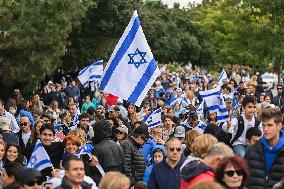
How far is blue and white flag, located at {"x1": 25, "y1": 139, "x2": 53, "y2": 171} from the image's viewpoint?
961 cm

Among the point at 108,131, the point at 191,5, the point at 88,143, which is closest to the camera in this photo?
the point at 108,131

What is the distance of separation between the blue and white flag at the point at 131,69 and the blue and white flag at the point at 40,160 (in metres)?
3.15

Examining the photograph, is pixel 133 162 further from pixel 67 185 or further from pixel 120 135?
pixel 67 185

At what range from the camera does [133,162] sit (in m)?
11.8

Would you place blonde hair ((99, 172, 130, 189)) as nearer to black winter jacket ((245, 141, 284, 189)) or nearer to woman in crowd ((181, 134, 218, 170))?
woman in crowd ((181, 134, 218, 170))

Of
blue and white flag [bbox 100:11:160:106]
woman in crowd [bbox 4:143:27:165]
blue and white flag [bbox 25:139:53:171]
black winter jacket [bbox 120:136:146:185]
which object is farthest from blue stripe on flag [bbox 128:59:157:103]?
blue and white flag [bbox 25:139:53:171]

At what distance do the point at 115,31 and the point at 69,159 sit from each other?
2879cm

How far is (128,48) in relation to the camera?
516 inches

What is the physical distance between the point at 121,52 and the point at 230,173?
6457 millimetres

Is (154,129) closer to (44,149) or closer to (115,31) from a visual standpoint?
(44,149)

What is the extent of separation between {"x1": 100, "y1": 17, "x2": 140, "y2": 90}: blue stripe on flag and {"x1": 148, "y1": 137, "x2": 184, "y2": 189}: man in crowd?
403 cm

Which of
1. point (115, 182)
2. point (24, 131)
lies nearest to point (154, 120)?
point (24, 131)

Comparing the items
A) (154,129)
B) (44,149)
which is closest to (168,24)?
(154,129)

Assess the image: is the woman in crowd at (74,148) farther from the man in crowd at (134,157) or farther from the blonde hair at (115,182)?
the blonde hair at (115,182)
